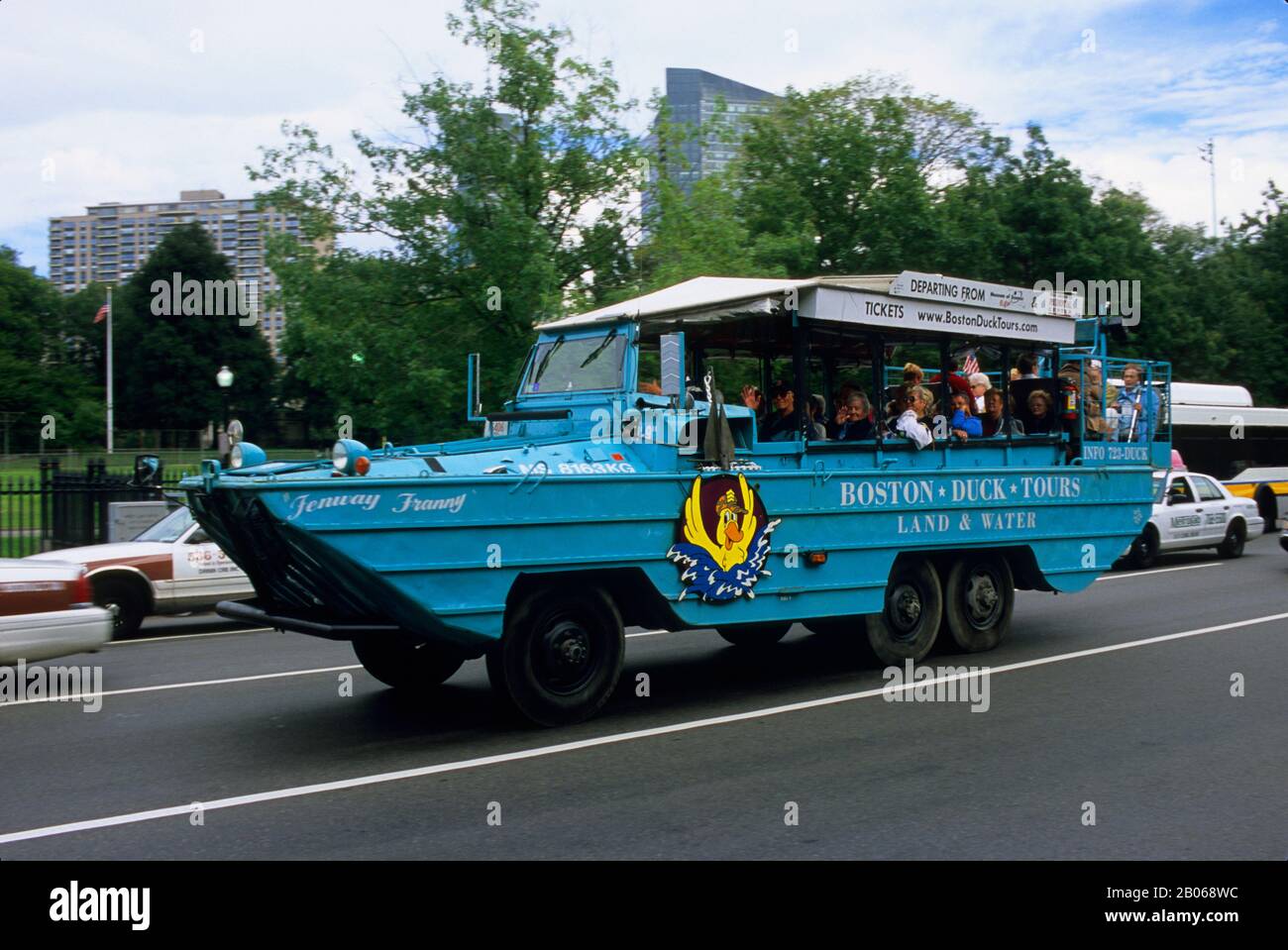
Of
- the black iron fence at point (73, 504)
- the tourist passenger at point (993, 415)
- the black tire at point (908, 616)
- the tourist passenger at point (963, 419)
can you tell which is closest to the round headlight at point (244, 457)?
the black tire at point (908, 616)

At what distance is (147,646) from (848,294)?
8099 mm

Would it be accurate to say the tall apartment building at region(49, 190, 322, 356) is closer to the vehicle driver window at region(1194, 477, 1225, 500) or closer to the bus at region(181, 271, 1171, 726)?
the vehicle driver window at region(1194, 477, 1225, 500)

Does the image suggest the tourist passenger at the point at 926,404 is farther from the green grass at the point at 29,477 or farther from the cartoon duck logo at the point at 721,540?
the green grass at the point at 29,477

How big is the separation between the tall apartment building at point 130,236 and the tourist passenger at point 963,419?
44.7m

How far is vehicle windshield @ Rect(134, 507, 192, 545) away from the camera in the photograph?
1410cm

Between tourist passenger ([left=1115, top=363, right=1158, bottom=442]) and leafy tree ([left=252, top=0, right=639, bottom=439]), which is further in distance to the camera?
leafy tree ([left=252, top=0, right=639, bottom=439])

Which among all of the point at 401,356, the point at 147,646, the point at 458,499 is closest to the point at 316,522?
the point at 458,499

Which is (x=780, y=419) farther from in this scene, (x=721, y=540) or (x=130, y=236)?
(x=130, y=236)

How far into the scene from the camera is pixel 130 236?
7156 centimetres

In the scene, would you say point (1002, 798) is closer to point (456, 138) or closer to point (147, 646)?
point (147, 646)

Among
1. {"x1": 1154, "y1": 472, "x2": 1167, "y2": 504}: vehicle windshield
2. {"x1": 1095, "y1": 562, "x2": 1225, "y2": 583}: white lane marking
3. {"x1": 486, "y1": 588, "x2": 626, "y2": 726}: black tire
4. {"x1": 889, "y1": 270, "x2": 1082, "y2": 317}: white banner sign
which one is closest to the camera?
{"x1": 486, "y1": 588, "x2": 626, "y2": 726}: black tire

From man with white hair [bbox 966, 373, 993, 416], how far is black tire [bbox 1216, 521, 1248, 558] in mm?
12586

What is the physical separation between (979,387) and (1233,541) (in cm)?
1288

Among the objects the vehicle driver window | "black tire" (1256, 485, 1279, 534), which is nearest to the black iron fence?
the vehicle driver window
